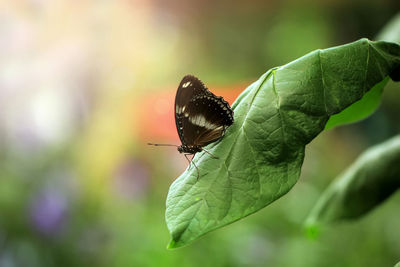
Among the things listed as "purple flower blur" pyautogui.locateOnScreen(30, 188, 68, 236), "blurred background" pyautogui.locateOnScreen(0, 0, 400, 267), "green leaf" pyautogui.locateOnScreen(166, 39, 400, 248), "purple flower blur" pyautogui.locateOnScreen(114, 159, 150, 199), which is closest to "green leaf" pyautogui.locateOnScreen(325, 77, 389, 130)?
"green leaf" pyautogui.locateOnScreen(166, 39, 400, 248)

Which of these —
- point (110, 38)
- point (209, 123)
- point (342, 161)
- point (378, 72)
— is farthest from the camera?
point (110, 38)

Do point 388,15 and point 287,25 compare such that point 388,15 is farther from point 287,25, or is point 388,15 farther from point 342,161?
point 342,161

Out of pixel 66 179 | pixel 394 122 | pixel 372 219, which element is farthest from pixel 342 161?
pixel 66 179

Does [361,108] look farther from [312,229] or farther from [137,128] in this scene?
[137,128]

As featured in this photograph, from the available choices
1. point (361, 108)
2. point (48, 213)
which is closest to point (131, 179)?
point (48, 213)

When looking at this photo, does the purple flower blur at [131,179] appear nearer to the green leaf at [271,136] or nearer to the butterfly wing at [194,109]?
the butterfly wing at [194,109]

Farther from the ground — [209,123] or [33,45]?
[209,123]

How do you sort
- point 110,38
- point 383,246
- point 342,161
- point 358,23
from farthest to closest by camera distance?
1. point 358,23
2. point 110,38
3. point 342,161
4. point 383,246

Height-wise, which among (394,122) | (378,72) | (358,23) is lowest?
(394,122)
